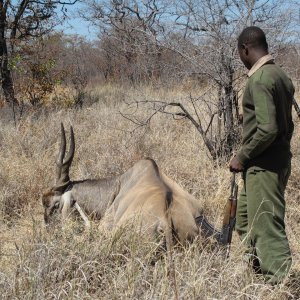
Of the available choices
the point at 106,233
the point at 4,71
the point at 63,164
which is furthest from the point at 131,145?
the point at 4,71

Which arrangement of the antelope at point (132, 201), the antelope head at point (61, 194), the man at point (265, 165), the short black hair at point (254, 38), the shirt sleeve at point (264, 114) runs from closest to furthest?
the shirt sleeve at point (264, 114)
the man at point (265, 165)
the short black hair at point (254, 38)
the antelope at point (132, 201)
the antelope head at point (61, 194)

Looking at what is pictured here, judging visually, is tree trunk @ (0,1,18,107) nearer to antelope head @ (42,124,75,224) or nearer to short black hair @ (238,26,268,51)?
antelope head @ (42,124,75,224)

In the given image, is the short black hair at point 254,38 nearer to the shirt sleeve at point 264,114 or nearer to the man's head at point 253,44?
the man's head at point 253,44

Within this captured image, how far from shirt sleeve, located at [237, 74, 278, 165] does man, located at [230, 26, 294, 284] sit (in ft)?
0.04

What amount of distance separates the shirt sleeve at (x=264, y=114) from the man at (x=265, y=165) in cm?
1

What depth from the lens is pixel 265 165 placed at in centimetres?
361

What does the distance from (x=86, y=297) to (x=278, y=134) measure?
1710 mm

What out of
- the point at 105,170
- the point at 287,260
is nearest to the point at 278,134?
the point at 287,260

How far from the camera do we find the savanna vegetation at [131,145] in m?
3.31

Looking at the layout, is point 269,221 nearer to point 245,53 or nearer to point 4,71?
point 245,53

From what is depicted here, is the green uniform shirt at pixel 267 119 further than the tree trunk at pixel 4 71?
No

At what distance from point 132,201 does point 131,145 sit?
9.74 ft

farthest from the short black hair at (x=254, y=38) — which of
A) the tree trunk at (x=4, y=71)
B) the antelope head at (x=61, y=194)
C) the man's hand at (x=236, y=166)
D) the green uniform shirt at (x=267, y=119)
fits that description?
the tree trunk at (x=4, y=71)

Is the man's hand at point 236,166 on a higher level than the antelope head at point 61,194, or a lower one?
higher
